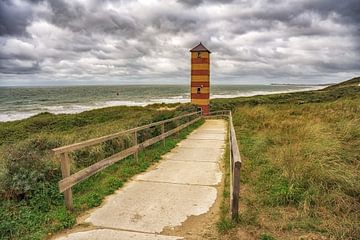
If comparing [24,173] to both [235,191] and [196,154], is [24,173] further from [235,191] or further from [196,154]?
[196,154]

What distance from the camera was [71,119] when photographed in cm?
2491

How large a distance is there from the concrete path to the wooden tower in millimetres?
12218

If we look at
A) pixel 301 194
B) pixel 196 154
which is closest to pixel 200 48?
pixel 196 154

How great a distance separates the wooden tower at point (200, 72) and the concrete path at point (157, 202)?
12.2 metres

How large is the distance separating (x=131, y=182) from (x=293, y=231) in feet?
10.5

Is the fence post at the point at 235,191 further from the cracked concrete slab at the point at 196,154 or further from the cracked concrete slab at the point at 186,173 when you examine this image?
the cracked concrete slab at the point at 196,154

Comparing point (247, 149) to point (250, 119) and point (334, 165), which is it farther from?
point (250, 119)

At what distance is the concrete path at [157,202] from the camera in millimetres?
3715

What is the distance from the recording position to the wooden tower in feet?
61.2

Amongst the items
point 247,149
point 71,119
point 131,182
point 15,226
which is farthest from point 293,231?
point 71,119

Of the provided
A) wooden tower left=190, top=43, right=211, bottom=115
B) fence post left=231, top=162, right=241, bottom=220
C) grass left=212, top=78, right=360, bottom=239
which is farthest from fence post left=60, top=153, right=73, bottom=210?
wooden tower left=190, top=43, right=211, bottom=115

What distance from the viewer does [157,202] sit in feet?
15.2

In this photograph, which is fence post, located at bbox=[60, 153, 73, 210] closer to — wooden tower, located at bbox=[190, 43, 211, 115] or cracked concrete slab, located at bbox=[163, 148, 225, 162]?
cracked concrete slab, located at bbox=[163, 148, 225, 162]

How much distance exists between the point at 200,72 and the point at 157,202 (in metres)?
15.1
